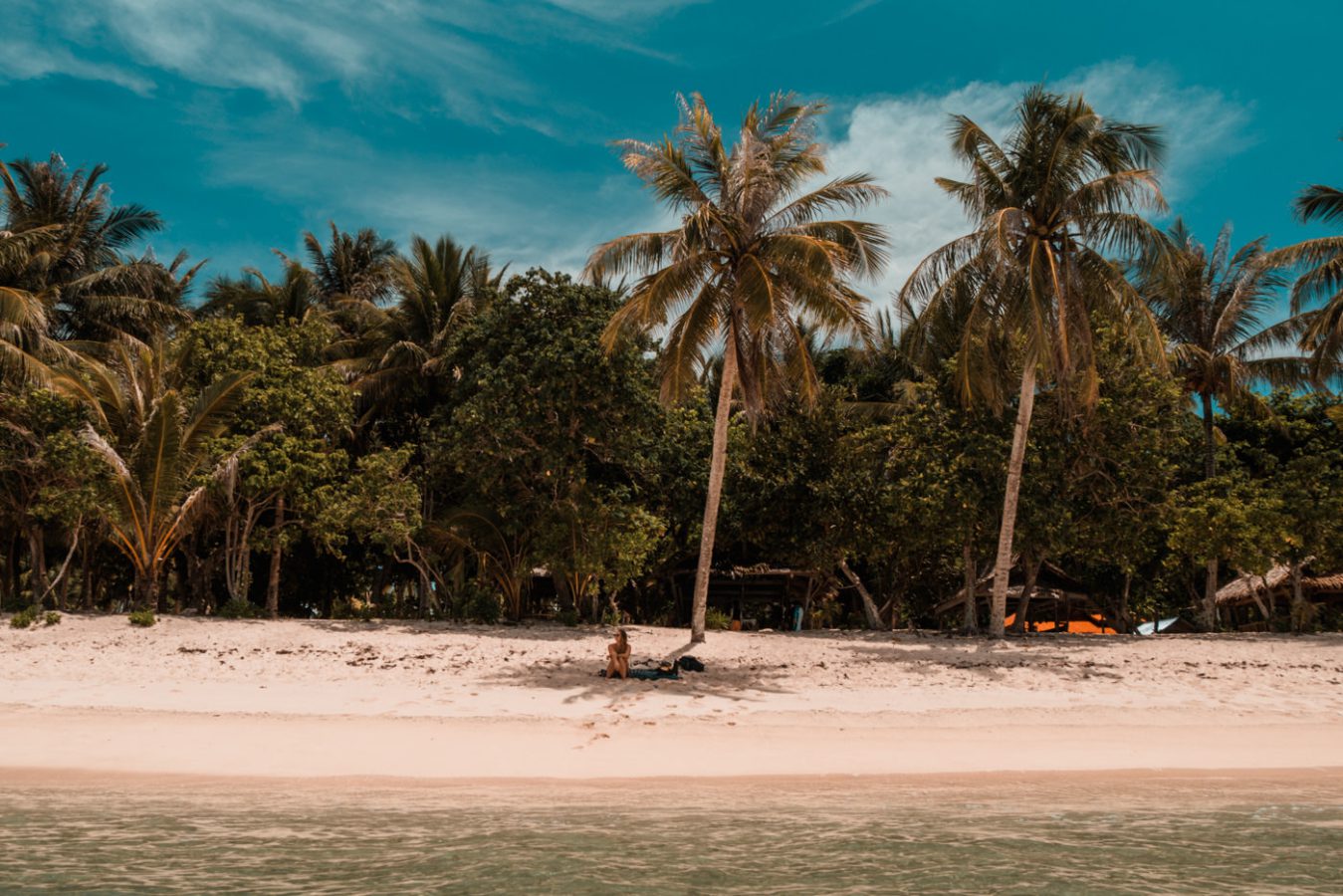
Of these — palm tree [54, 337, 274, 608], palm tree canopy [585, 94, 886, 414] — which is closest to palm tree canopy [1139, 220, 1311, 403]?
palm tree canopy [585, 94, 886, 414]

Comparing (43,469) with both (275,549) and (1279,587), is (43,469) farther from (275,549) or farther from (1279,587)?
(1279,587)

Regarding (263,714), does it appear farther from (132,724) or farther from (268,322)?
(268,322)

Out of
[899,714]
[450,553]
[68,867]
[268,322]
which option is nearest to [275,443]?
[450,553]

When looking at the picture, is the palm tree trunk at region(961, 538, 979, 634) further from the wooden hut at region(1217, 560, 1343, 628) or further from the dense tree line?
the wooden hut at region(1217, 560, 1343, 628)

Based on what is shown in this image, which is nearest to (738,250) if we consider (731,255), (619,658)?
(731,255)

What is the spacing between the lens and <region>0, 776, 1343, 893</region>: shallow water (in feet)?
17.9

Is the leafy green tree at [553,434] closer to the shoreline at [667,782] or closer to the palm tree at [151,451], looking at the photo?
the palm tree at [151,451]

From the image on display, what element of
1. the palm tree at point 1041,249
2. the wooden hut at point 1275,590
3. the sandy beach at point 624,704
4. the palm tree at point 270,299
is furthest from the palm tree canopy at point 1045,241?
the palm tree at point 270,299

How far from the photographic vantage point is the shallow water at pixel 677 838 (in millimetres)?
5441

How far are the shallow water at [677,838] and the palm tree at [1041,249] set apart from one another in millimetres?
9263

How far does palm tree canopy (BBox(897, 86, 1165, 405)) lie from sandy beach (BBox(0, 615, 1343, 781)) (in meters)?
5.17

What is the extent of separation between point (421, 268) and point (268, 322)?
520 cm

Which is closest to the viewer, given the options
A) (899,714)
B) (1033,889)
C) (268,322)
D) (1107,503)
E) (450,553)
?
(1033,889)

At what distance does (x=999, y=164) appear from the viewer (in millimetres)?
17703
